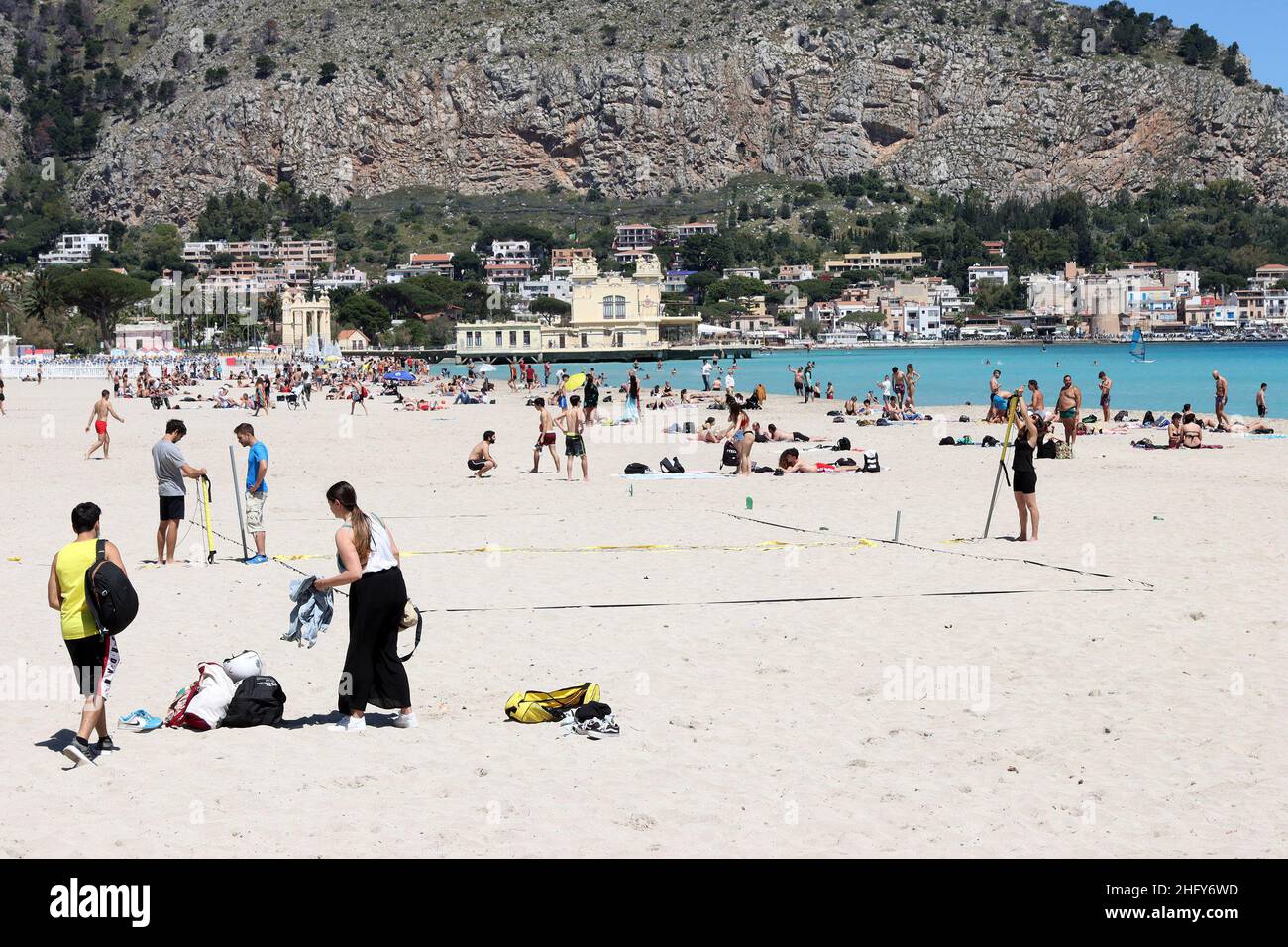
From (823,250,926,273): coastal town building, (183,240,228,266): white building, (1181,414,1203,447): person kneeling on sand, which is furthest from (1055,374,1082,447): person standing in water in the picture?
(183,240,228,266): white building

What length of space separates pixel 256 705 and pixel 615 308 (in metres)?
131

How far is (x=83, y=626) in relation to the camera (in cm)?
631

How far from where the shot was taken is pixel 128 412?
3731 centimetres

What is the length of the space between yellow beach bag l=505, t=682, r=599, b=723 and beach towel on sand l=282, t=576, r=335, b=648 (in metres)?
1.06

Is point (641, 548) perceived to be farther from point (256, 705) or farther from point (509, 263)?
point (509, 263)

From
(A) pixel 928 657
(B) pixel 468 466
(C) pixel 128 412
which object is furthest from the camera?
(C) pixel 128 412

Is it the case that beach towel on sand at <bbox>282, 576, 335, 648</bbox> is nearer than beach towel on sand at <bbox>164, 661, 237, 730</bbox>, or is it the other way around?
beach towel on sand at <bbox>164, 661, 237, 730</bbox>

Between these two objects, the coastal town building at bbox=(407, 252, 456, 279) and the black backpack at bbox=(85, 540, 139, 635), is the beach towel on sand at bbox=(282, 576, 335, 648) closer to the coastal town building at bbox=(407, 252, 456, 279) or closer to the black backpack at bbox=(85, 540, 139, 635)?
the black backpack at bbox=(85, 540, 139, 635)

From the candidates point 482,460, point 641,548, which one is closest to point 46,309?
point 482,460

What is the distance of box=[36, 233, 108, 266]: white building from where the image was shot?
180 m

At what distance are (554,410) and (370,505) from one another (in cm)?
1662

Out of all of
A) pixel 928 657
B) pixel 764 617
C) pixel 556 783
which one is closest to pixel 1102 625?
pixel 928 657

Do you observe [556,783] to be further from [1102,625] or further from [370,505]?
[370,505]
